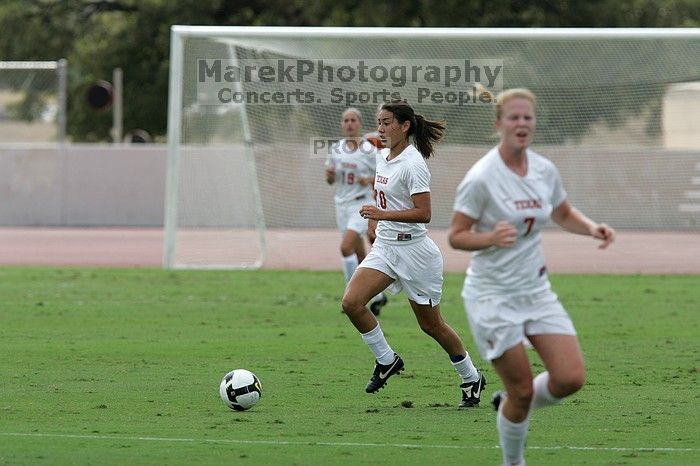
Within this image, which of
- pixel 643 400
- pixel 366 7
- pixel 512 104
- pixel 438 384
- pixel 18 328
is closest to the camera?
pixel 512 104

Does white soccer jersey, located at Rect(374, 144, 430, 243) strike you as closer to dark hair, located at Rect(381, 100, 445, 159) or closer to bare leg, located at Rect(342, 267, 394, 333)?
dark hair, located at Rect(381, 100, 445, 159)

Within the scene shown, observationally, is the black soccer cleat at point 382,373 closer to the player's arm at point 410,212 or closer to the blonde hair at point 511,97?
the player's arm at point 410,212

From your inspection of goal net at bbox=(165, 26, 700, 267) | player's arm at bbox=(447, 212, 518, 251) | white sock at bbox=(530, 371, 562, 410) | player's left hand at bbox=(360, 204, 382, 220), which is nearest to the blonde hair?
player's arm at bbox=(447, 212, 518, 251)

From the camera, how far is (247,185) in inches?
970

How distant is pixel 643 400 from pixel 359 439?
2.69m

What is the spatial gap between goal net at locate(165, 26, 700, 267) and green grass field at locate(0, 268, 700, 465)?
15.5 ft

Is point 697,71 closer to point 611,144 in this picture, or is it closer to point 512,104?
point 611,144

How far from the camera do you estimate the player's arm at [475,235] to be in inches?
253

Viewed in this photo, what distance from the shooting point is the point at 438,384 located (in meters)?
10.7

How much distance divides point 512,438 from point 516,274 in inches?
33.6

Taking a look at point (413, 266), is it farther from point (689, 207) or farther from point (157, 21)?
point (157, 21)

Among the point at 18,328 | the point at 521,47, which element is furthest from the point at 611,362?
the point at 521,47

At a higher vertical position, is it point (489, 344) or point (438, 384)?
point (489, 344)

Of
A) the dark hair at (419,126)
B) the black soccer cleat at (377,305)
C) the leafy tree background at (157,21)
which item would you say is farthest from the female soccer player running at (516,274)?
the leafy tree background at (157,21)
